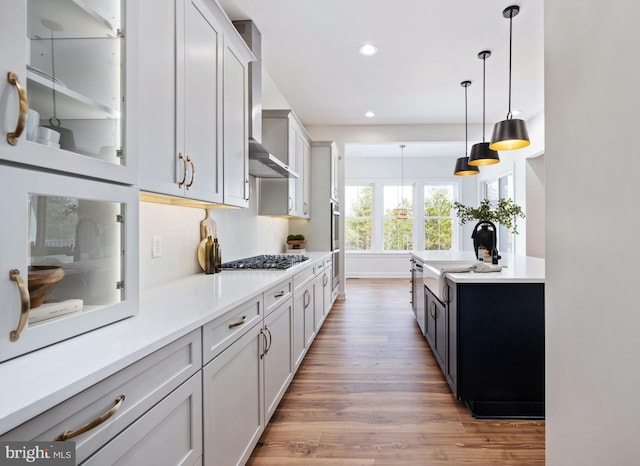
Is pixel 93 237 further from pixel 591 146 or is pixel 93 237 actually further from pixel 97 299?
pixel 591 146

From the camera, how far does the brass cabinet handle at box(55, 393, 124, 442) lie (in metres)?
0.66

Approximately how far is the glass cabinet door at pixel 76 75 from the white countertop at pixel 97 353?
521 millimetres

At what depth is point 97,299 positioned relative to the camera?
3.44 feet

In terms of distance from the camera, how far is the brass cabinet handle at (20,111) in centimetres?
75

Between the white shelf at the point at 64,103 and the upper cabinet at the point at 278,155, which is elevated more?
the upper cabinet at the point at 278,155

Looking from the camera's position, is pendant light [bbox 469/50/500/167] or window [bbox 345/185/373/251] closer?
pendant light [bbox 469/50/500/167]

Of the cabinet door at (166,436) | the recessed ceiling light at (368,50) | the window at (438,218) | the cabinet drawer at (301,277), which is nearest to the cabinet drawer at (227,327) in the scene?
the cabinet door at (166,436)

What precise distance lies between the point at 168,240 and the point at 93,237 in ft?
3.29

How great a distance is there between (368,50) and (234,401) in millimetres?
3260

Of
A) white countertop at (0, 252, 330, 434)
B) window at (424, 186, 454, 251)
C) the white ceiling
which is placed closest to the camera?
white countertop at (0, 252, 330, 434)

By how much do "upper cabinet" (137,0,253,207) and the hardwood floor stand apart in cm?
144

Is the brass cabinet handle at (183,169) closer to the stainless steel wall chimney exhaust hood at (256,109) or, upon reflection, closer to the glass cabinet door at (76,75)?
the glass cabinet door at (76,75)

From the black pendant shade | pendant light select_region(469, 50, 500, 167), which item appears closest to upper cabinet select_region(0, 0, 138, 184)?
pendant light select_region(469, 50, 500, 167)

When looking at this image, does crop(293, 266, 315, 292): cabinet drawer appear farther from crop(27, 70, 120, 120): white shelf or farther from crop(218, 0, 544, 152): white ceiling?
crop(218, 0, 544, 152): white ceiling
